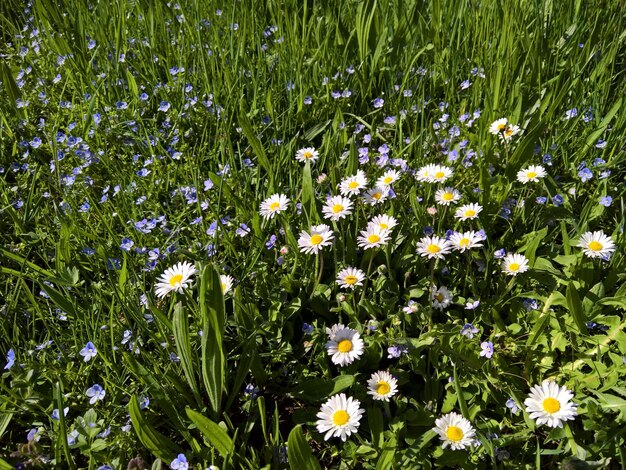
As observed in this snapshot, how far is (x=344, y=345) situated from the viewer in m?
1.77

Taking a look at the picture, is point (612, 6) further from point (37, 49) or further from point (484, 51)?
point (37, 49)

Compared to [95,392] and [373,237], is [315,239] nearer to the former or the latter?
[373,237]

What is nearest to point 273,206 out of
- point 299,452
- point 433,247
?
point 433,247

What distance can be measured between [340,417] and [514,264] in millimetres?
823

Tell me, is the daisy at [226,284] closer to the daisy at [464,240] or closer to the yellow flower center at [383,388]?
the yellow flower center at [383,388]

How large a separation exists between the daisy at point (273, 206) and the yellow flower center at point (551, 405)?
1002 millimetres

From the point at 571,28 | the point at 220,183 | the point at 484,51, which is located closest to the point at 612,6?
the point at 571,28

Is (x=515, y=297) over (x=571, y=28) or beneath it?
beneath

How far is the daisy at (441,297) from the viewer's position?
6.52ft

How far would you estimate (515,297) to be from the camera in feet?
6.43

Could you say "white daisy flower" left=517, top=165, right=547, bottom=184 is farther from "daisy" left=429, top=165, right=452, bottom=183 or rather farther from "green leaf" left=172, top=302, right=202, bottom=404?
"green leaf" left=172, top=302, right=202, bottom=404

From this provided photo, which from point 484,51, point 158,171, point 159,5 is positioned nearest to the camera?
point 158,171

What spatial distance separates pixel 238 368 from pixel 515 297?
36.4 inches

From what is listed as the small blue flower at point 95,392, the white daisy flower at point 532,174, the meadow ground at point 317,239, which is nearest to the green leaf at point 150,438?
the meadow ground at point 317,239
